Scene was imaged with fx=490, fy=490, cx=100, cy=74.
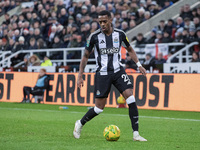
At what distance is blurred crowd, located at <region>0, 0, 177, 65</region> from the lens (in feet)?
75.0

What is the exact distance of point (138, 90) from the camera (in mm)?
16578

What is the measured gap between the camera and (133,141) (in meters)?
8.35

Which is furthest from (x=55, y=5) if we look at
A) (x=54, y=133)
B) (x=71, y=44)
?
(x=54, y=133)

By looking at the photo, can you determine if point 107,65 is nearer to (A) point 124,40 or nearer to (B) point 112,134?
(A) point 124,40

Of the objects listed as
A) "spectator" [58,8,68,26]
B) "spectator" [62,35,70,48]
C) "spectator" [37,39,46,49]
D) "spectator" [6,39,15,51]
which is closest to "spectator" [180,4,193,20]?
"spectator" [62,35,70,48]

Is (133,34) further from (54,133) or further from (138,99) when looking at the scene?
(54,133)

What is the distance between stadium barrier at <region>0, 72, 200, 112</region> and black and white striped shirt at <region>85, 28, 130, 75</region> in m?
7.12

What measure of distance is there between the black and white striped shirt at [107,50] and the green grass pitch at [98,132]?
1269 millimetres

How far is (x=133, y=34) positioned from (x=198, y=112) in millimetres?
9137

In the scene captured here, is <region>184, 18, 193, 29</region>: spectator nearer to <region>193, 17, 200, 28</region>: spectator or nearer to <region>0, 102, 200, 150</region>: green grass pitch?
<region>193, 17, 200, 28</region>: spectator

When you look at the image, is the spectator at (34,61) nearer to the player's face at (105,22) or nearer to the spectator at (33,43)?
the spectator at (33,43)

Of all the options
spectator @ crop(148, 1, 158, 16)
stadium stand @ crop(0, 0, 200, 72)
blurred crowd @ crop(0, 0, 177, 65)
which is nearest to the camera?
stadium stand @ crop(0, 0, 200, 72)

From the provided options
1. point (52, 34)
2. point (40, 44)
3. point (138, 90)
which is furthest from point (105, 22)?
point (52, 34)

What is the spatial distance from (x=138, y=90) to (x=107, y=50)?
8.08 meters
